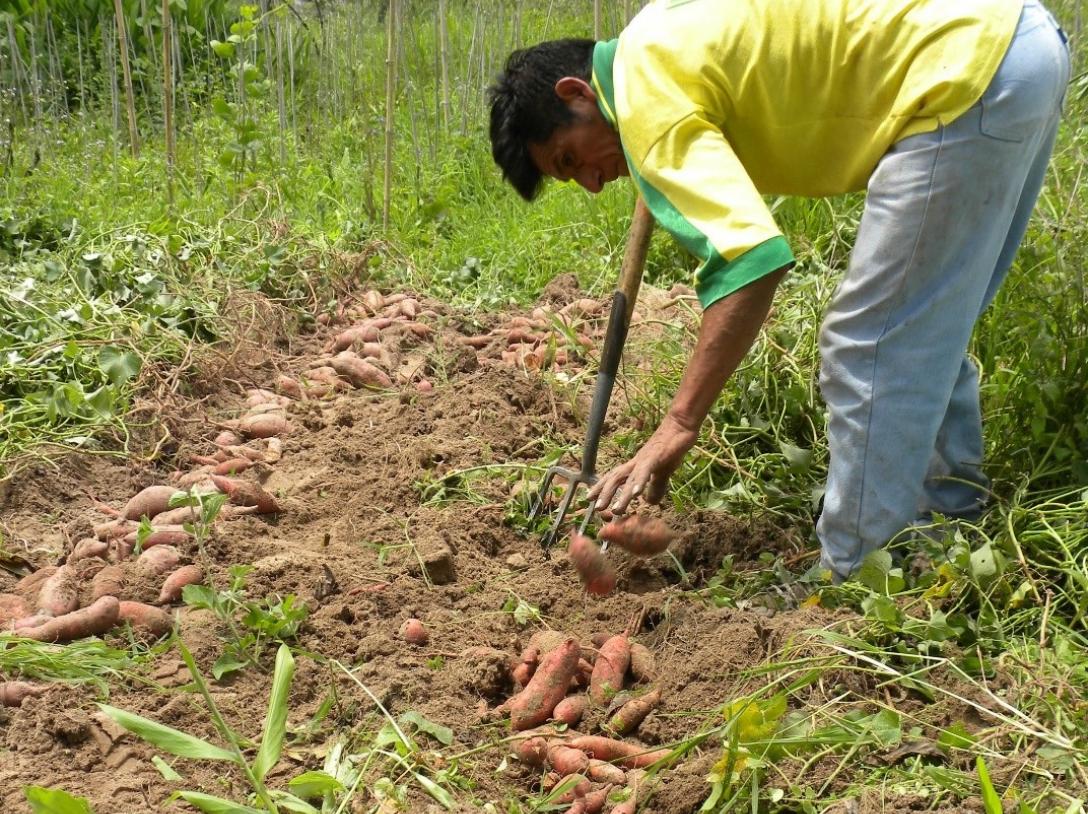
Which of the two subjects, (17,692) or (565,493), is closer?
(17,692)

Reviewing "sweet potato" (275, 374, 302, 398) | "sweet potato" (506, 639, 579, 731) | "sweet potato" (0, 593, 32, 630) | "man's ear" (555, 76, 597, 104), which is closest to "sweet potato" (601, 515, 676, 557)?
"sweet potato" (506, 639, 579, 731)

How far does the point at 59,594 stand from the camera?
8.07 feet

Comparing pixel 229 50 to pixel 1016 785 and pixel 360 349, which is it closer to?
pixel 360 349

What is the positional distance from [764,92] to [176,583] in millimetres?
1680

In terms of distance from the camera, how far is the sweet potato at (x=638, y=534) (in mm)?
2439

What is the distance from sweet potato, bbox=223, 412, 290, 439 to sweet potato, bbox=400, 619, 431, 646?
1.24 metres

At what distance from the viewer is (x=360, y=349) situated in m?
4.08

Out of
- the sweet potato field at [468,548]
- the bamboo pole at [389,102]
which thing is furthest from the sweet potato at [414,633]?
the bamboo pole at [389,102]

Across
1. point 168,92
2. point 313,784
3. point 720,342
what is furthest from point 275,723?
point 168,92

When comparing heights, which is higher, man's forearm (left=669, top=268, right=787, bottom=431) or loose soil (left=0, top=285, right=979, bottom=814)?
man's forearm (left=669, top=268, right=787, bottom=431)

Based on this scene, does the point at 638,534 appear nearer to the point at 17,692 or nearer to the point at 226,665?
the point at 226,665

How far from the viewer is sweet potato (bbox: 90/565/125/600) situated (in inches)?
99.1

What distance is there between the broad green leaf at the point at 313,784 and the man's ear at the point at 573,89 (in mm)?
1447

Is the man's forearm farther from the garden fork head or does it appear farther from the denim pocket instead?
the garden fork head
